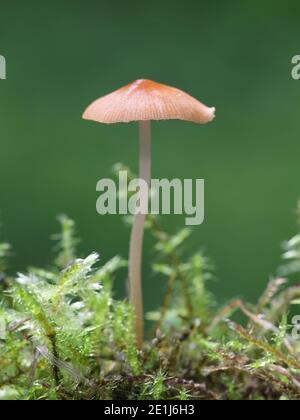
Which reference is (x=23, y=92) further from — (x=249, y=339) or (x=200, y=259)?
(x=249, y=339)

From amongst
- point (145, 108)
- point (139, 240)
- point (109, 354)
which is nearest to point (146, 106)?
point (145, 108)

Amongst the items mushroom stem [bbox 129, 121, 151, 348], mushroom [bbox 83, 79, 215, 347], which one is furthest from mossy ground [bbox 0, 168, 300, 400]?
mushroom [bbox 83, 79, 215, 347]

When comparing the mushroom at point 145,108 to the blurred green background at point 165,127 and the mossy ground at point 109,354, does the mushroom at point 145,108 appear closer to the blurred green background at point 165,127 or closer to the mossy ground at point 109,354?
the mossy ground at point 109,354

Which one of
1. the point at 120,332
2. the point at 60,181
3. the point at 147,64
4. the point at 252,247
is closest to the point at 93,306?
the point at 120,332

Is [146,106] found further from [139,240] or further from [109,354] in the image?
[109,354]

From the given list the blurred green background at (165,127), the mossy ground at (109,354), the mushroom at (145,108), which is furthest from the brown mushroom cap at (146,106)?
the blurred green background at (165,127)

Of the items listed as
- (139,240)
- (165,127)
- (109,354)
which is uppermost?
(165,127)
